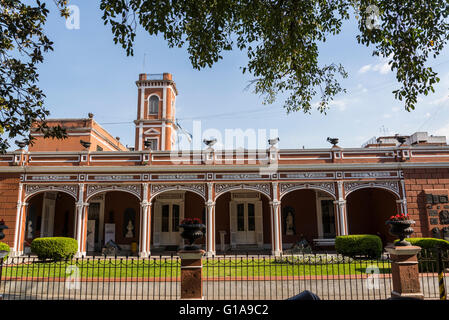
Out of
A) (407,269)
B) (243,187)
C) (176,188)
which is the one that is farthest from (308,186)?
(407,269)

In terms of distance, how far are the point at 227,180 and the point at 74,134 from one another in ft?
44.3

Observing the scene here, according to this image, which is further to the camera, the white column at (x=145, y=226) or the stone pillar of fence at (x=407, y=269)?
the white column at (x=145, y=226)

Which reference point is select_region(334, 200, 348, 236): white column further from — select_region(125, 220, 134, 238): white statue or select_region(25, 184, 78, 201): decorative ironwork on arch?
select_region(25, 184, 78, 201): decorative ironwork on arch

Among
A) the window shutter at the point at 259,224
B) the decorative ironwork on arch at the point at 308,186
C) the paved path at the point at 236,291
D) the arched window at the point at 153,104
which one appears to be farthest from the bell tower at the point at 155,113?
the paved path at the point at 236,291

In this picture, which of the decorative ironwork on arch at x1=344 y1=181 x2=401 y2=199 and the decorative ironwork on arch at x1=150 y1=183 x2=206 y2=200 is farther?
the decorative ironwork on arch at x1=150 y1=183 x2=206 y2=200

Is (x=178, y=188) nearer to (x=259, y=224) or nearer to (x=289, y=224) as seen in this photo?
(x=259, y=224)

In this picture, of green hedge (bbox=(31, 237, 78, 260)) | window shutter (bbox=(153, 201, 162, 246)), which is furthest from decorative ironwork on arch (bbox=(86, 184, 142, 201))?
green hedge (bbox=(31, 237, 78, 260))

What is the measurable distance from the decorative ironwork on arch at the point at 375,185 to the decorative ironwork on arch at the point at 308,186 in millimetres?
719

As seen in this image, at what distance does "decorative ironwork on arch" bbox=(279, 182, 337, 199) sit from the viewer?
53.9ft

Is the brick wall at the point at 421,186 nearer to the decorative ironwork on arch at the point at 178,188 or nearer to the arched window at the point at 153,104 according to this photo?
the decorative ironwork on arch at the point at 178,188

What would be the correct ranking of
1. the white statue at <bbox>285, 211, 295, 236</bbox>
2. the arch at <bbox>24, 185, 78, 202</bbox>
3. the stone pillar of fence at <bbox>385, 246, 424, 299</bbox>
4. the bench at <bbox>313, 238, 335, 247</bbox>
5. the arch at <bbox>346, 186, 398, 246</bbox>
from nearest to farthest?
the stone pillar of fence at <bbox>385, 246, 424, 299</bbox>, the arch at <bbox>24, 185, 78, 202</bbox>, the bench at <bbox>313, 238, 335, 247</bbox>, the arch at <bbox>346, 186, 398, 246</bbox>, the white statue at <bbox>285, 211, 295, 236</bbox>

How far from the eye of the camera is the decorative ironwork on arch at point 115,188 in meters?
16.6

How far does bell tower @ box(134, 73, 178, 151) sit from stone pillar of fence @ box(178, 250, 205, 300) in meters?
22.8

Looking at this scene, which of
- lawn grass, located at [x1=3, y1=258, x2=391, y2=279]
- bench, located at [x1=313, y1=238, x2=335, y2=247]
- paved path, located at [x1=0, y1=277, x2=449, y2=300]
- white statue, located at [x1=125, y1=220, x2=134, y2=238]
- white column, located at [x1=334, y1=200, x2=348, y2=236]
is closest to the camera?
paved path, located at [x1=0, y1=277, x2=449, y2=300]
